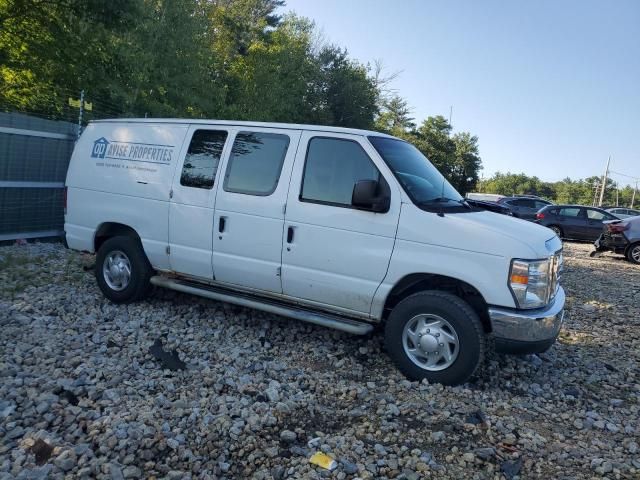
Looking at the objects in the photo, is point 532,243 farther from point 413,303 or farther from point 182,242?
point 182,242

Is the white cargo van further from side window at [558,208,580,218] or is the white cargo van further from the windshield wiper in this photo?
side window at [558,208,580,218]

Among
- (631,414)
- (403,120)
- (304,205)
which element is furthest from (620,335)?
(403,120)

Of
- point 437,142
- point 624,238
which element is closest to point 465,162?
point 437,142

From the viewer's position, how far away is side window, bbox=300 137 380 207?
461cm

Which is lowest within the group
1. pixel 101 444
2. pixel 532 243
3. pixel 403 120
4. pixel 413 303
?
pixel 101 444

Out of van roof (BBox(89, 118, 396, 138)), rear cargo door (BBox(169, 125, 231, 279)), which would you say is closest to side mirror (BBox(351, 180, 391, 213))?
van roof (BBox(89, 118, 396, 138))

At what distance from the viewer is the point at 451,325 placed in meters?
4.16

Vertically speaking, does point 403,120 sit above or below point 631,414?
above

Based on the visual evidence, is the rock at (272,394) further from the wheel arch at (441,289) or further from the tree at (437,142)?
the tree at (437,142)

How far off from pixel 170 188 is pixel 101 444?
120 inches

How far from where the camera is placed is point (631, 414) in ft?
13.7

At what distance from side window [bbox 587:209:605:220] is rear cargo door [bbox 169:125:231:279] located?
18.7 metres

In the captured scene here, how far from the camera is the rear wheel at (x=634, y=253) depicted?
560 inches

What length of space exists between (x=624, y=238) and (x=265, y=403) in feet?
46.1
